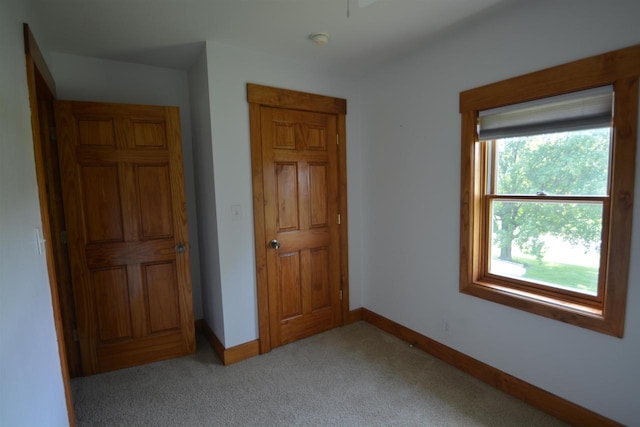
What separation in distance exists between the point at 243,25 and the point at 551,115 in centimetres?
206

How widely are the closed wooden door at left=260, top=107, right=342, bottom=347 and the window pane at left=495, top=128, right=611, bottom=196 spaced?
4.84ft

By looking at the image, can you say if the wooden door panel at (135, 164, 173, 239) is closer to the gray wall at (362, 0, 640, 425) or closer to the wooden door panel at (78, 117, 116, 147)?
the wooden door panel at (78, 117, 116, 147)

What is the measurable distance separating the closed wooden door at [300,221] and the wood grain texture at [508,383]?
0.78 meters

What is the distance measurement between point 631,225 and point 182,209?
2.97 meters

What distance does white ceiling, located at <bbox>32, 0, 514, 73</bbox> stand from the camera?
1.86 m

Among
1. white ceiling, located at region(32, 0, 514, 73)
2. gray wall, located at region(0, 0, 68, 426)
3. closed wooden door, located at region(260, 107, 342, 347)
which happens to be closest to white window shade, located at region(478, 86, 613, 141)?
white ceiling, located at region(32, 0, 514, 73)

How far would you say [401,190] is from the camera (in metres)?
2.80

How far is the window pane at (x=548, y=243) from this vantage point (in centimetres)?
182

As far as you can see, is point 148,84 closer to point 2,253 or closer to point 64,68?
point 64,68

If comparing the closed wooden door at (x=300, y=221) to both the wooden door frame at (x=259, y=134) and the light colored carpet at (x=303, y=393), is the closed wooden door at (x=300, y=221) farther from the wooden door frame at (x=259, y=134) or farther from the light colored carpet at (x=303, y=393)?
the light colored carpet at (x=303, y=393)

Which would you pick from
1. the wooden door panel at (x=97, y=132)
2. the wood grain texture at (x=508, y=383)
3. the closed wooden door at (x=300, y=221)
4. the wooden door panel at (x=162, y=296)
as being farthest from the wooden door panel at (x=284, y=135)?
the wood grain texture at (x=508, y=383)

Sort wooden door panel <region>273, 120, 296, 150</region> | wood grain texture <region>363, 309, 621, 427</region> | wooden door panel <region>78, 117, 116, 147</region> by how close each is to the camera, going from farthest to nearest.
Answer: wooden door panel <region>273, 120, 296, 150</region> < wooden door panel <region>78, 117, 116, 147</region> < wood grain texture <region>363, 309, 621, 427</region>

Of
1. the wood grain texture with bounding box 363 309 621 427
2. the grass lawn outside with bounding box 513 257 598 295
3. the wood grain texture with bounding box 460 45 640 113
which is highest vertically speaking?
the wood grain texture with bounding box 460 45 640 113

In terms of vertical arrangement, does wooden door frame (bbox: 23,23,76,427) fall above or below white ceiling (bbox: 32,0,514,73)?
below
